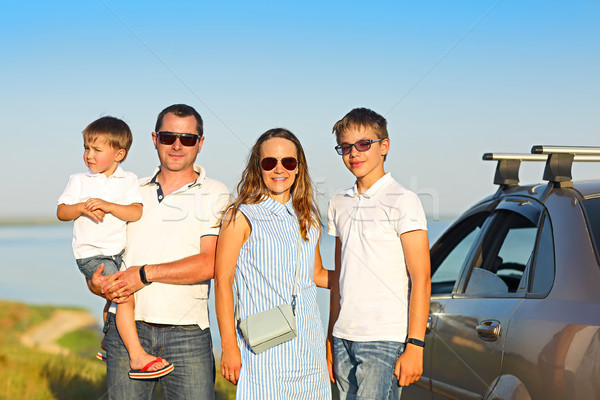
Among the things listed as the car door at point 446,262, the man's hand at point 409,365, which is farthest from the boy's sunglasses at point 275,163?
the car door at point 446,262

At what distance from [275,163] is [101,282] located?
106 centimetres

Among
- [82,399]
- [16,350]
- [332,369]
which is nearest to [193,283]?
[332,369]

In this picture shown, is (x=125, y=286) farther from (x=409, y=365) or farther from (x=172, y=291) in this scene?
(x=409, y=365)

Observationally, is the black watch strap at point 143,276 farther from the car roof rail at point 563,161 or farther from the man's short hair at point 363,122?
the car roof rail at point 563,161

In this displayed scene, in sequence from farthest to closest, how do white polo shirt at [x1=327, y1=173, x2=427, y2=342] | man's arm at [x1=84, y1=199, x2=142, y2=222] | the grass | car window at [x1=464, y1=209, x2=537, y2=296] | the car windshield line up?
the grass → car window at [x1=464, y1=209, x2=537, y2=296] → man's arm at [x1=84, y1=199, x2=142, y2=222] → white polo shirt at [x1=327, y1=173, x2=427, y2=342] → the car windshield

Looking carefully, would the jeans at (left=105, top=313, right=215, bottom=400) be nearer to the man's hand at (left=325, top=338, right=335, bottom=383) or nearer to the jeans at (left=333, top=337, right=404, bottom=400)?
the man's hand at (left=325, top=338, right=335, bottom=383)

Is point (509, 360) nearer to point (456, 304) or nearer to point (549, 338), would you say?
point (549, 338)

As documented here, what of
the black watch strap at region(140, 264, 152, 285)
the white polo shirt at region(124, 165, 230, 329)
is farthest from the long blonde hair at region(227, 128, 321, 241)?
the black watch strap at region(140, 264, 152, 285)

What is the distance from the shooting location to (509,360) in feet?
10.1

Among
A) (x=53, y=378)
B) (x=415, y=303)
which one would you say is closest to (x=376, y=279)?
(x=415, y=303)

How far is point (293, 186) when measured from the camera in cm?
335

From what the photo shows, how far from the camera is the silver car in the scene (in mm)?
2729

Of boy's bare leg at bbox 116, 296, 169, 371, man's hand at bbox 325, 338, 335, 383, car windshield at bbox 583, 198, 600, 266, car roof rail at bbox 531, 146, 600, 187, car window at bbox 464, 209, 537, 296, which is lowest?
man's hand at bbox 325, 338, 335, 383

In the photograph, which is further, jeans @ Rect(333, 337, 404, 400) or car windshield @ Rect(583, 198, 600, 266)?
jeans @ Rect(333, 337, 404, 400)
